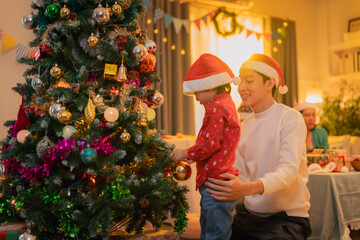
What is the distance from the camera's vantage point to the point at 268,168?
1924 mm

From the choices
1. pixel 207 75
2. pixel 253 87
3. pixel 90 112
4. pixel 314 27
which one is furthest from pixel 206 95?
pixel 314 27

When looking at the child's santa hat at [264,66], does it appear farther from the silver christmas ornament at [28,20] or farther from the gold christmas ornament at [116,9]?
the silver christmas ornament at [28,20]

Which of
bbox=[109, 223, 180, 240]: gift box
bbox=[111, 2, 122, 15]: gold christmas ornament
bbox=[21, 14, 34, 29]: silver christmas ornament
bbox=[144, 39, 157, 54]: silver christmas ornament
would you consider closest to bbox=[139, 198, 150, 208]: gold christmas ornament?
bbox=[109, 223, 180, 240]: gift box

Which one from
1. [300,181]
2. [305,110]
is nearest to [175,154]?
[300,181]

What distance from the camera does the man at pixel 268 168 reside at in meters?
1.72

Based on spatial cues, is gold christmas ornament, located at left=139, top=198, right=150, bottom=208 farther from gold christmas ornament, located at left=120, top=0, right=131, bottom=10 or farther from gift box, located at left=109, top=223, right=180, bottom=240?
gold christmas ornament, located at left=120, top=0, right=131, bottom=10

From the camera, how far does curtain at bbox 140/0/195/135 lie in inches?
207

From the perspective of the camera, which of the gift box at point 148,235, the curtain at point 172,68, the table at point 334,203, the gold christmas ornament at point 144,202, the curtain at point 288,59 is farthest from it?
the curtain at point 288,59

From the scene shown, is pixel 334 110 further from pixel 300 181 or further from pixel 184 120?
pixel 300 181

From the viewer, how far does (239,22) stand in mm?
6305

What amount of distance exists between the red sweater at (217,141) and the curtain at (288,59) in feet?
16.4

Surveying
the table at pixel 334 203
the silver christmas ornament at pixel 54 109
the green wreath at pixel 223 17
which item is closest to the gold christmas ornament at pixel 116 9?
the silver christmas ornament at pixel 54 109

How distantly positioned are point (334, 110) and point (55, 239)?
5.41 metres

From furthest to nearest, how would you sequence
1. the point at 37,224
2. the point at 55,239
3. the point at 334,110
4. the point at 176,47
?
the point at 334,110
the point at 176,47
the point at 55,239
the point at 37,224
